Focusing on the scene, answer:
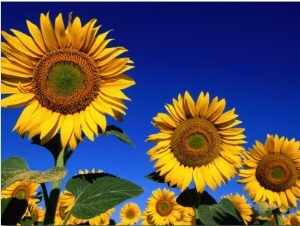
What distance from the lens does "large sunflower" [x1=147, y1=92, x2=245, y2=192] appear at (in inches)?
216

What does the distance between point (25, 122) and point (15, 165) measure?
15.4 inches

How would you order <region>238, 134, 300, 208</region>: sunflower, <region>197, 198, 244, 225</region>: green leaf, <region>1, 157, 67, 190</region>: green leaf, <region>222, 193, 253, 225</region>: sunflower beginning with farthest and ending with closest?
1. <region>222, 193, 253, 225</region>: sunflower
2. <region>238, 134, 300, 208</region>: sunflower
3. <region>197, 198, 244, 225</region>: green leaf
4. <region>1, 157, 67, 190</region>: green leaf

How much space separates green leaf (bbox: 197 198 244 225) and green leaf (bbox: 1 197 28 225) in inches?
75.7

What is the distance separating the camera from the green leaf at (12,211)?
3.15m

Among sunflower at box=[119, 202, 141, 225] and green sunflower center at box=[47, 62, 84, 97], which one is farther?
sunflower at box=[119, 202, 141, 225]

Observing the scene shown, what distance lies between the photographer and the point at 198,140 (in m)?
5.70

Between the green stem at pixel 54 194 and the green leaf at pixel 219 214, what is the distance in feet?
6.20

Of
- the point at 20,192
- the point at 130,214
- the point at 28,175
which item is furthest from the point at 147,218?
the point at 28,175

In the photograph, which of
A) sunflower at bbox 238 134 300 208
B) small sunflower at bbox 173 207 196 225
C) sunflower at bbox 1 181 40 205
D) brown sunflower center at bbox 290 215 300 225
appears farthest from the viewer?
small sunflower at bbox 173 207 196 225

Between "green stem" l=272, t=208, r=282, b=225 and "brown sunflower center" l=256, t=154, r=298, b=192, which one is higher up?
"brown sunflower center" l=256, t=154, r=298, b=192

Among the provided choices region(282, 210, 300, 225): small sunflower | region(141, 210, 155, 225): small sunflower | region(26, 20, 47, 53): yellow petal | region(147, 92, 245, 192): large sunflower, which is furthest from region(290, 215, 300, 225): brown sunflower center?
region(26, 20, 47, 53): yellow petal

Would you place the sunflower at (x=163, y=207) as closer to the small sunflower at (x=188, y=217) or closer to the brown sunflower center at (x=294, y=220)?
the small sunflower at (x=188, y=217)

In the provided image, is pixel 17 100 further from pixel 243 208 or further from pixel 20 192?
pixel 243 208

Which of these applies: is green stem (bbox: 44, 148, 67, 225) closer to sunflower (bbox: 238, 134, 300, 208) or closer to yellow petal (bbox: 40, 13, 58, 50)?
yellow petal (bbox: 40, 13, 58, 50)
